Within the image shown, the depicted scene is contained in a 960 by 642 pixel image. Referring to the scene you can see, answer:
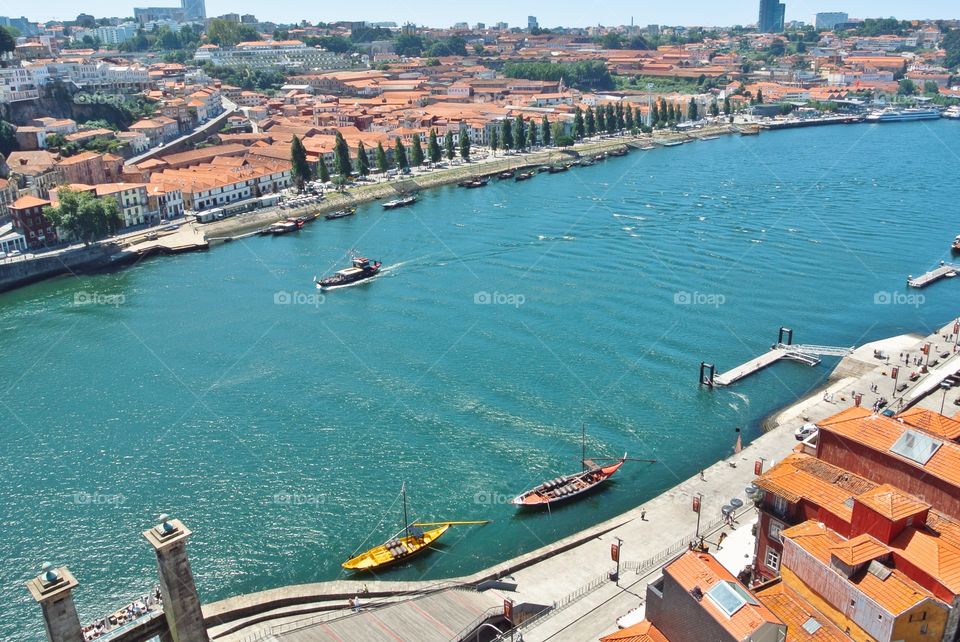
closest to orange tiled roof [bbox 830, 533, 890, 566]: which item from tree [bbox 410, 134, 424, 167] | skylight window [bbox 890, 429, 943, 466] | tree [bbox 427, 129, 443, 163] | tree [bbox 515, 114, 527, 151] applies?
skylight window [bbox 890, 429, 943, 466]

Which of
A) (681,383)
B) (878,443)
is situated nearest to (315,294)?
(681,383)

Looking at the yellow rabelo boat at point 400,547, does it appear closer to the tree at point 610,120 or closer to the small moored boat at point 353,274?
the small moored boat at point 353,274

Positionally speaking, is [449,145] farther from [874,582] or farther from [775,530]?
[874,582]

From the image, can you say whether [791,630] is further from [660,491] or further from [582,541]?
[660,491]

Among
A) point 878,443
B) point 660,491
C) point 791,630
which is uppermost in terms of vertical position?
point 878,443

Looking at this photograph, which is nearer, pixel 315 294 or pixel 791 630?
pixel 791 630

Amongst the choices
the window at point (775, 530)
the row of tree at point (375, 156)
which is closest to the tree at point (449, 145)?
the row of tree at point (375, 156)

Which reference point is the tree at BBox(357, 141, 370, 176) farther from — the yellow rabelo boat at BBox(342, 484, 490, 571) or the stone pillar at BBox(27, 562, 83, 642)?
the stone pillar at BBox(27, 562, 83, 642)
